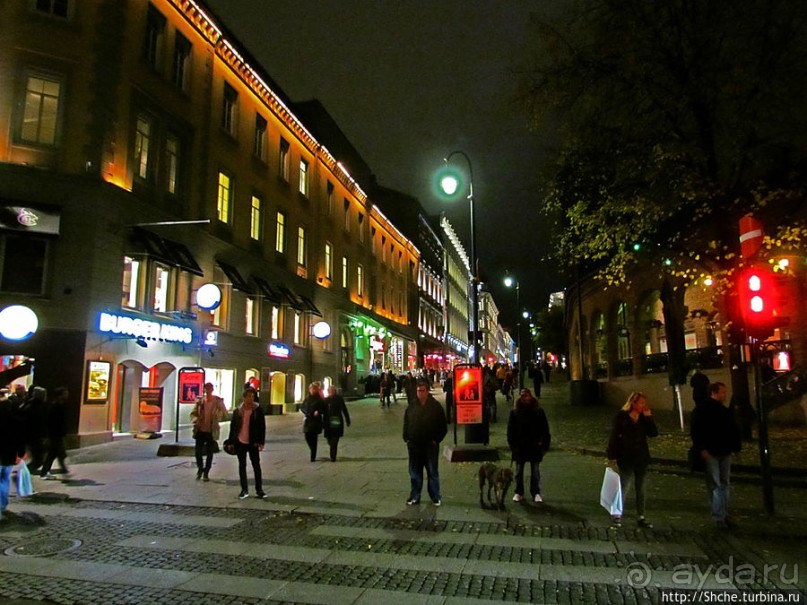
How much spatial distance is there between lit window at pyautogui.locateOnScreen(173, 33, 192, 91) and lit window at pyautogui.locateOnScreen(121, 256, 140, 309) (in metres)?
7.29

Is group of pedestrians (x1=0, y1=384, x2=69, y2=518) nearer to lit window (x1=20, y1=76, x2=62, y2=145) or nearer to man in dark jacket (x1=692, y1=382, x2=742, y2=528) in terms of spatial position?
lit window (x1=20, y1=76, x2=62, y2=145)

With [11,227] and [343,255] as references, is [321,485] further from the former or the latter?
[343,255]

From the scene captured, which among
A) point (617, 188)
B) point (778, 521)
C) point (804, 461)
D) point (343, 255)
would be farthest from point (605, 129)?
point (343, 255)

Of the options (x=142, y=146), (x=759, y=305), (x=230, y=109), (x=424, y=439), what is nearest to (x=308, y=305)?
(x=230, y=109)

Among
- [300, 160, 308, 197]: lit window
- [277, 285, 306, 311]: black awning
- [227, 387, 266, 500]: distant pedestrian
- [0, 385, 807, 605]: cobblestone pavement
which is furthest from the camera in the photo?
[300, 160, 308, 197]: lit window

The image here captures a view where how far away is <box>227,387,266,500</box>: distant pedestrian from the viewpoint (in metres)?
9.73

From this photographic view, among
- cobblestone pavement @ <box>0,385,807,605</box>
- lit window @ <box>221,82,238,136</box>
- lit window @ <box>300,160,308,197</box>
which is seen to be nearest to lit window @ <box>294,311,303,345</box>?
lit window @ <box>300,160,308,197</box>

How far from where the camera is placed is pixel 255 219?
27031mm

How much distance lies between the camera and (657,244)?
51.1 feet

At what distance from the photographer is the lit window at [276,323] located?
91.8 feet

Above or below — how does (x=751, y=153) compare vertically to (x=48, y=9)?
below

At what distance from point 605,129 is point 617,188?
1.52 metres

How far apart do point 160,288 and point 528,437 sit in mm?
15220

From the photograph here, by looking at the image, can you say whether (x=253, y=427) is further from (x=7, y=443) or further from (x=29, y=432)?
(x=29, y=432)
